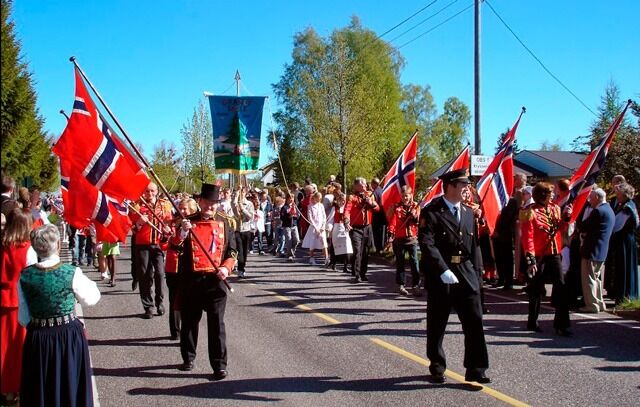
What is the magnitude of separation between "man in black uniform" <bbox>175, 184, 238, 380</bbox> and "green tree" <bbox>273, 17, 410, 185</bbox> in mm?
30996

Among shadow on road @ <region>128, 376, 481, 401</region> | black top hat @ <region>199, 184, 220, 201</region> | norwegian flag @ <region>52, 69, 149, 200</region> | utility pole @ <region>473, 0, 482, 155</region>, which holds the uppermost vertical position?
utility pole @ <region>473, 0, 482, 155</region>

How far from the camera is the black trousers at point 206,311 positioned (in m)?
6.28

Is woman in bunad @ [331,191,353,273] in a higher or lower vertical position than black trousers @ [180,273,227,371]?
higher

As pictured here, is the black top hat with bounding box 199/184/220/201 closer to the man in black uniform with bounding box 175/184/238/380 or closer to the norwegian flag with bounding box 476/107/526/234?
the man in black uniform with bounding box 175/184/238/380

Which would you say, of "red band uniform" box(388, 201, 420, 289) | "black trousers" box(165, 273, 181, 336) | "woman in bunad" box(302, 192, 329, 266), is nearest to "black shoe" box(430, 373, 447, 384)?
"black trousers" box(165, 273, 181, 336)

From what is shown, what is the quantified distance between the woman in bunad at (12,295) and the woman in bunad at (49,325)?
2.39 ft

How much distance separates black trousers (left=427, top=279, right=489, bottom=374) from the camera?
231 inches

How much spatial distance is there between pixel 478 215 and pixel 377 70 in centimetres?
4152

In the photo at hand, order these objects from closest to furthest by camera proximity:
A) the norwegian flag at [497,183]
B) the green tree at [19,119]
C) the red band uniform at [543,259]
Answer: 1. the red band uniform at [543,259]
2. the norwegian flag at [497,183]
3. the green tree at [19,119]

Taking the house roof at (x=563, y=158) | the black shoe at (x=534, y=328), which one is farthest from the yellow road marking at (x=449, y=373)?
the house roof at (x=563, y=158)

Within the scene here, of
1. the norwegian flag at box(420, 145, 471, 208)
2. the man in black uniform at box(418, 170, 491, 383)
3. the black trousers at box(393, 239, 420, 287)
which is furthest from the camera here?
the norwegian flag at box(420, 145, 471, 208)

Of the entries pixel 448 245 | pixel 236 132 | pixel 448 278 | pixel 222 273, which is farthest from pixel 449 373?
pixel 236 132

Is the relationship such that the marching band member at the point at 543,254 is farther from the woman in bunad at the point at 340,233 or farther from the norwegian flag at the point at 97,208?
the woman in bunad at the point at 340,233

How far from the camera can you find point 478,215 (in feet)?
32.3
